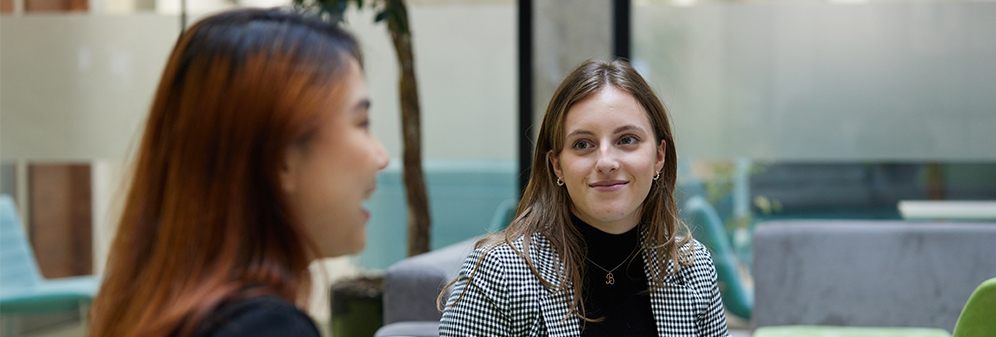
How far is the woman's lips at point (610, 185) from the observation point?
137cm

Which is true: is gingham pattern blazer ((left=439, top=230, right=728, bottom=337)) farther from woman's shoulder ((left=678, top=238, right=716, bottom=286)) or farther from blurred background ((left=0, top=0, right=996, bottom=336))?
blurred background ((left=0, top=0, right=996, bottom=336))

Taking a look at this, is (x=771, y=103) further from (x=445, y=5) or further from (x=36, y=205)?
(x=36, y=205)

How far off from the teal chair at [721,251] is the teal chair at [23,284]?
107 inches

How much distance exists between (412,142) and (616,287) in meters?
1.56

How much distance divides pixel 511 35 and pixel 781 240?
56.3 inches

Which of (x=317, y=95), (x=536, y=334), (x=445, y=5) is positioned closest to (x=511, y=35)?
(x=445, y=5)

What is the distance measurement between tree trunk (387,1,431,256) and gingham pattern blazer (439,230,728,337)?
4.80 feet

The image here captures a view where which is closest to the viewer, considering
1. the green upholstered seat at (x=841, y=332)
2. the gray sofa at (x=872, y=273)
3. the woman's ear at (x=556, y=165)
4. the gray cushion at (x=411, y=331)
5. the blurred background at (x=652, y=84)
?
the woman's ear at (x=556, y=165)

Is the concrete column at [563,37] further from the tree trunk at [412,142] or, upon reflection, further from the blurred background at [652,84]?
the tree trunk at [412,142]

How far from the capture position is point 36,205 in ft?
12.0

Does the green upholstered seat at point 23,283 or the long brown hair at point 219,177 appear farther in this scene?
the green upholstered seat at point 23,283

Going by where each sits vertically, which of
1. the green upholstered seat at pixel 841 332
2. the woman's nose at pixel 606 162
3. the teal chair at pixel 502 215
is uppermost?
the woman's nose at pixel 606 162

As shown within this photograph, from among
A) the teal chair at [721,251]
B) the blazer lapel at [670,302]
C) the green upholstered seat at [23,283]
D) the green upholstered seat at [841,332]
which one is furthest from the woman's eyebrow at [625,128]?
the green upholstered seat at [23,283]

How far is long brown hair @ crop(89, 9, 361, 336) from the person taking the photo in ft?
1.93
